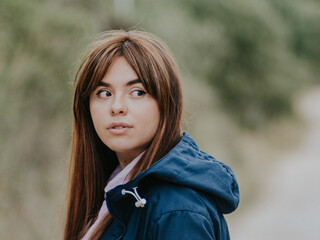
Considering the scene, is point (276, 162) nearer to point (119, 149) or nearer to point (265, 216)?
point (265, 216)

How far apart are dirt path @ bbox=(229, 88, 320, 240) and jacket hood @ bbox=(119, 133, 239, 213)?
4.39 m

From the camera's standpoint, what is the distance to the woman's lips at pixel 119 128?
1.37m

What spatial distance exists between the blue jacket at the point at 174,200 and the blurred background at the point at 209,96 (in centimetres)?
45

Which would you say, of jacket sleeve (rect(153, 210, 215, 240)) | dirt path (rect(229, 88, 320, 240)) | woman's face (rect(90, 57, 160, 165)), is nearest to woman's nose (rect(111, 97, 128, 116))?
woman's face (rect(90, 57, 160, 165))

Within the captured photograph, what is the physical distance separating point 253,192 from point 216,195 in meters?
5.84

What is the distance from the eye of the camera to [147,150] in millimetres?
1414

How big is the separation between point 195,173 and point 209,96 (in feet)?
21.2

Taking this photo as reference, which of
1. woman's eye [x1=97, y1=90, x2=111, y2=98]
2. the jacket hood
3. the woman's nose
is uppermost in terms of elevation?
woman's eye [x1=97, y1=90, x2=111, y2=98]

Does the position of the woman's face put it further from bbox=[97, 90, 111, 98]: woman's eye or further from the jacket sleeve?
the jacket sleeve

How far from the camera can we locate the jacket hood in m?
1.22

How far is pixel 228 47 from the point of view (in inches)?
343

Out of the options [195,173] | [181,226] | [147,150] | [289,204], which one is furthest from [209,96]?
[181,226]

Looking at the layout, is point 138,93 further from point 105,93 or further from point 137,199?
point 137,199

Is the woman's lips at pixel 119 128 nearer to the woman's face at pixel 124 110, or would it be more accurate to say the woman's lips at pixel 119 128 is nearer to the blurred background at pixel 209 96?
the woman's face at pixel 124 110
